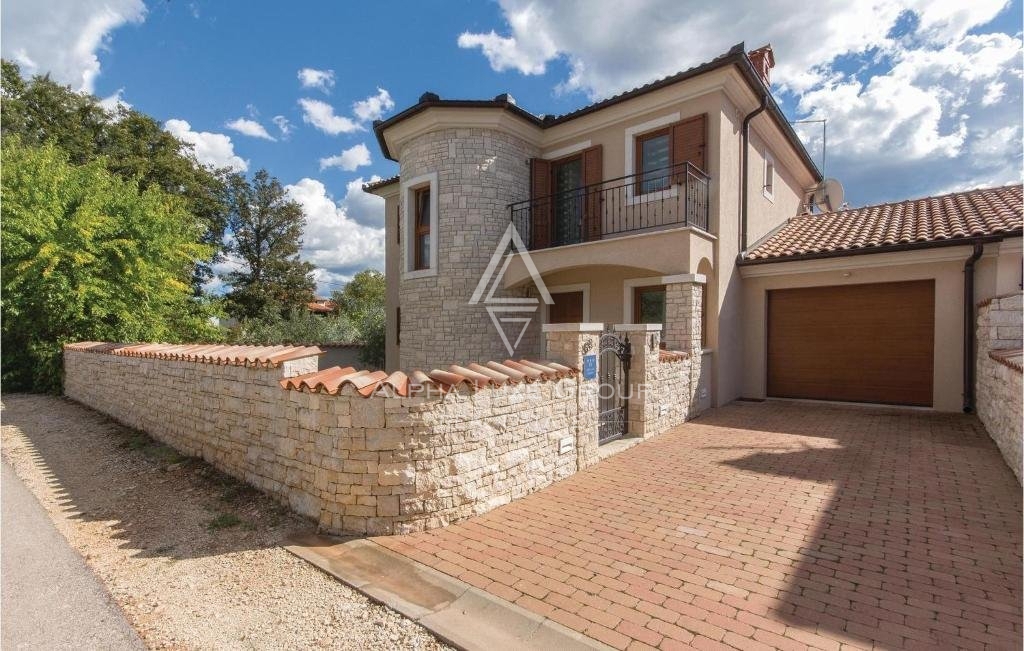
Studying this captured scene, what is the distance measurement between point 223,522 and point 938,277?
38.6ft

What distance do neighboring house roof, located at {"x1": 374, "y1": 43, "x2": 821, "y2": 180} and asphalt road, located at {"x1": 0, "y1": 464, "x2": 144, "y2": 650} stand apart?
9.46 metres

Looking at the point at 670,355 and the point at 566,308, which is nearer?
the point at 670,355

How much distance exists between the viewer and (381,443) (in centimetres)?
385

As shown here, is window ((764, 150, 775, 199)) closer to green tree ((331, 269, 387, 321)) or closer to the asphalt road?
the asphalt road

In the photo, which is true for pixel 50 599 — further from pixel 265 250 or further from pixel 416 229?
pixel 265 250

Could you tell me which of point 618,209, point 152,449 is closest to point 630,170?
point 618,209

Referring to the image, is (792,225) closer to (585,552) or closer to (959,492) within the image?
(959,492)

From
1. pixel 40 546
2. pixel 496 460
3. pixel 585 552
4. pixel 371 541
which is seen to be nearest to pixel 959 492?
pixel 585 552

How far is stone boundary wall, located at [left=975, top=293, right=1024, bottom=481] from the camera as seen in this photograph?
4949 millimetres

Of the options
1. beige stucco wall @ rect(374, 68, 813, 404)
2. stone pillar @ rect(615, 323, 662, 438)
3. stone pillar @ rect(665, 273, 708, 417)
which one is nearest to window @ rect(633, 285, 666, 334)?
beige stucco wall @ rect(374, 68, 813, 404)

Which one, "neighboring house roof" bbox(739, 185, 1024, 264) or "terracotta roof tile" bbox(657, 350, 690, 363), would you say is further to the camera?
"neighboring house roof" bbox(739, 185, 1024, 264)

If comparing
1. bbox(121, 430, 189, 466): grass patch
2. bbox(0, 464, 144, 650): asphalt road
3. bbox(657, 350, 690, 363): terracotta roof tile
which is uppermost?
bbox(657, 350, 690, 363): terracotta roof tile

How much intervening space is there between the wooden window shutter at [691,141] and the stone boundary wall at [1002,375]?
508 cm

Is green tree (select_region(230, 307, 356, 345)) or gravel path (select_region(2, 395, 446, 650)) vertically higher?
green tree (select_region(230, 307, 356, 345))
